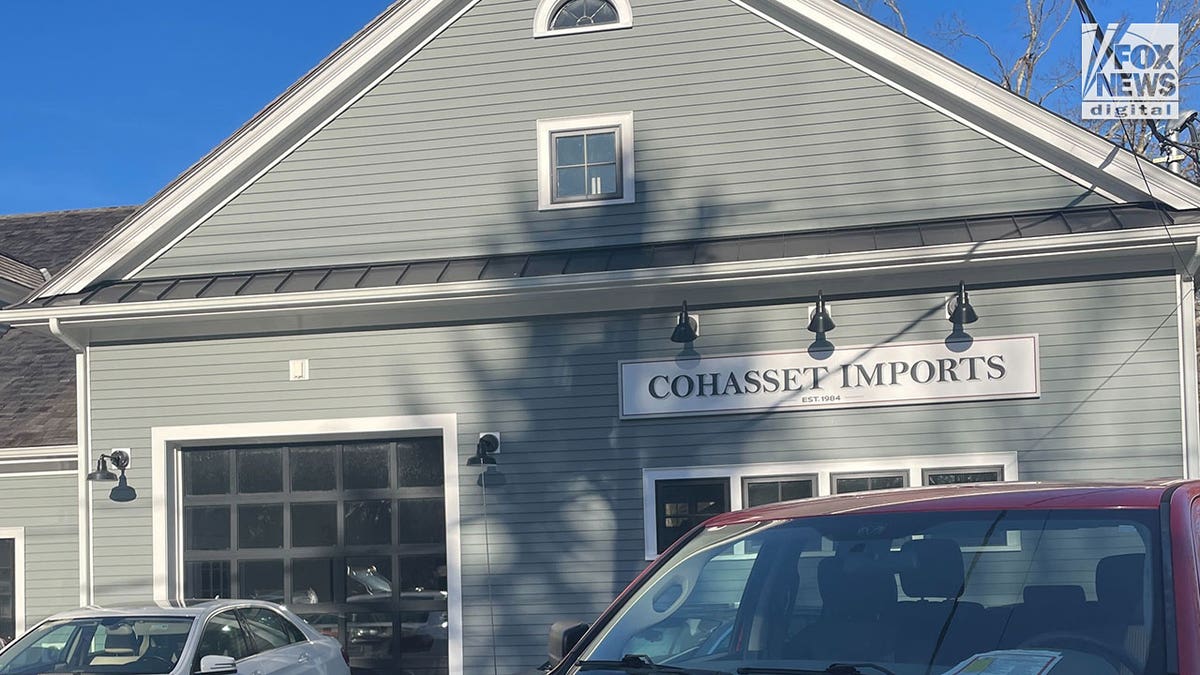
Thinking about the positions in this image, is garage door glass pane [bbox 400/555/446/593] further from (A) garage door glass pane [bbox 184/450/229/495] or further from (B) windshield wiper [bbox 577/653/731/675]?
(B) windshield wiper [bbox 577/653/731/675]

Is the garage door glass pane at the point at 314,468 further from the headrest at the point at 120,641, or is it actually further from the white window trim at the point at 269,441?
the headrest at the point at 120,641

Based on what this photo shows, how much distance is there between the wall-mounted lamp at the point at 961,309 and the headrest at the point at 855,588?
7640mm

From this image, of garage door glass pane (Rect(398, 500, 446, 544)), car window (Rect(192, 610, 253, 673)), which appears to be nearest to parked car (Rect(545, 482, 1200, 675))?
car window (Rect(192, 610, 253, 673))

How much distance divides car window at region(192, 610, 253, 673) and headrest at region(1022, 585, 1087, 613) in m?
6.44

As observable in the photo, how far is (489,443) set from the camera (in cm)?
1216

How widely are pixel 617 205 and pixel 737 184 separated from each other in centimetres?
118

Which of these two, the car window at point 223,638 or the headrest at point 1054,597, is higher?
the headrest at point 1054,597

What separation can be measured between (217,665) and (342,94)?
6779 millimetres

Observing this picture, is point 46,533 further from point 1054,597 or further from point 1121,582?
point 1121,582

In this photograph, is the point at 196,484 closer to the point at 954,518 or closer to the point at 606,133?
the point at 606,133

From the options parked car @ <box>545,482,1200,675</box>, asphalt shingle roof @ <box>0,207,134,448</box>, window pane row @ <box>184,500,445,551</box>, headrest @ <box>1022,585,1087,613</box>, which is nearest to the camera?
parked car @ <box>545,482,1200,675</box>

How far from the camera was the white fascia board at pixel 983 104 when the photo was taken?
11.4m

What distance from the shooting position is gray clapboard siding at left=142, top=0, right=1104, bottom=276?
12.1 metres

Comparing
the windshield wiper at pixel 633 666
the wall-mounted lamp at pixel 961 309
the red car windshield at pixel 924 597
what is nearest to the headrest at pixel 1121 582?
the red car windshield at pixel 924 597
